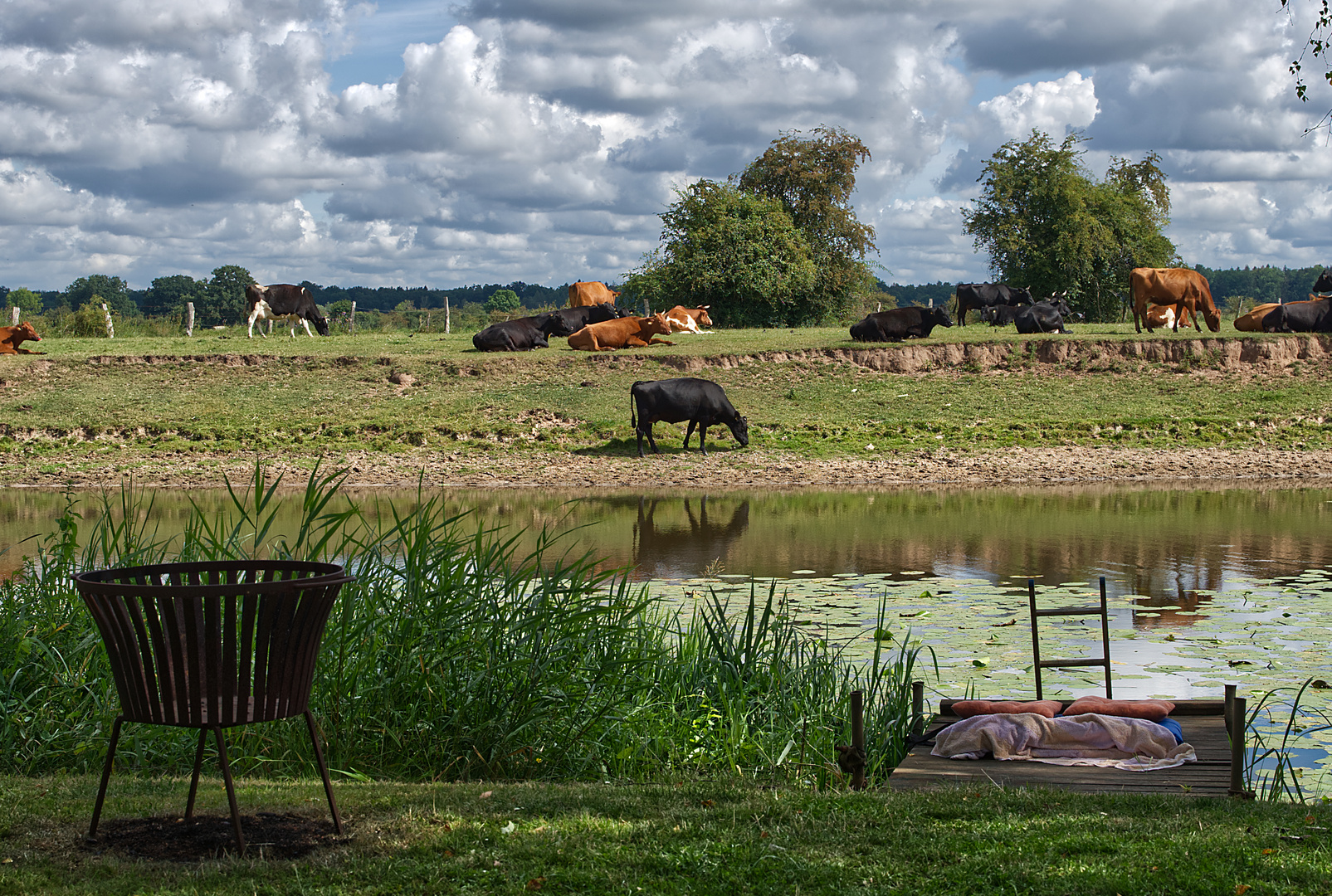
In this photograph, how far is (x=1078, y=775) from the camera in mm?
6023

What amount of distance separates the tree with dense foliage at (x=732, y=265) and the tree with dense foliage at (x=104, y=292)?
77161 mm

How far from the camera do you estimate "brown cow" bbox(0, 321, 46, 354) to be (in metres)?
31.0

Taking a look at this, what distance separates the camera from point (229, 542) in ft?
24.9

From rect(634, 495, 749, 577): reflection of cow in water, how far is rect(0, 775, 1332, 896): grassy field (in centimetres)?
807

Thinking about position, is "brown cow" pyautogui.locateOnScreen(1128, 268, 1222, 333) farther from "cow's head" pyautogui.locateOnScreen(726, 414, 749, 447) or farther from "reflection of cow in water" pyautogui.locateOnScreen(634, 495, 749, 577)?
"reflection of cow in water" pyautogui.locateOnScreen(634, 495, 749, 577)

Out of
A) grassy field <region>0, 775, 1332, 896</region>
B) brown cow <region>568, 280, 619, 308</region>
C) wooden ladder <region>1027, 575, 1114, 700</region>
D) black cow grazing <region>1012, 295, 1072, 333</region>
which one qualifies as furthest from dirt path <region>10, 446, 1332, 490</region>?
brown cow <region>568, 280, 619, 308</region>

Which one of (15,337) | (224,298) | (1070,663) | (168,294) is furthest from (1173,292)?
(168,294)

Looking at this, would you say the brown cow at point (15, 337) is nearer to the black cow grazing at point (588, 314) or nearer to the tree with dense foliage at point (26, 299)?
the black cow grazing at point (588, 314)

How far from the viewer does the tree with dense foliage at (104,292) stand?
111 metres

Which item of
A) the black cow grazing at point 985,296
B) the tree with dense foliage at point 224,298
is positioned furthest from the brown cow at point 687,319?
the tree with dense foliage at point 224,298

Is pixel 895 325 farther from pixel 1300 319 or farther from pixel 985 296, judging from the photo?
pixel 1300 319

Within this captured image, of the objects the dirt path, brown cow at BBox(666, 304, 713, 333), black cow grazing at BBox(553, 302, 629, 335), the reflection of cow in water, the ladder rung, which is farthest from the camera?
brown cow at BBox(666, 304, 713, 333)

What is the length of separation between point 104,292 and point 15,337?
92634mm

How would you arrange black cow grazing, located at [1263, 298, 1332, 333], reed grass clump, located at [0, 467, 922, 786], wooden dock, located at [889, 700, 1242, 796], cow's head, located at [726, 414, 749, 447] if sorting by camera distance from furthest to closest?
black cow grazing, located at [1263, 298, 1332, 333], cow's head, located at [726, 414, 749, 447], reed grass clump, located at [0, 467, 922, 786], wooden dock, located at [889, 700, 1242, 796]
